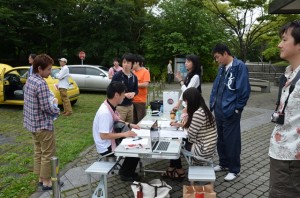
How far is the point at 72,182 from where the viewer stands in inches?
167

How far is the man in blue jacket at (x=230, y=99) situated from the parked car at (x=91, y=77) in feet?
32.7

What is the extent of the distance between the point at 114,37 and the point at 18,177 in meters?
18.8

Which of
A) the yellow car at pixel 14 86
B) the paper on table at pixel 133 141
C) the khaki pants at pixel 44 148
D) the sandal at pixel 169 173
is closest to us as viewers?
the paper on table at pixel 133 141

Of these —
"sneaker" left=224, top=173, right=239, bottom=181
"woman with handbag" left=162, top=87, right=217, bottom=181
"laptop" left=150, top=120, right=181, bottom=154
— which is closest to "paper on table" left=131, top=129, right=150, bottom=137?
"laptop" left=150, top=120, right=181, bottom=154

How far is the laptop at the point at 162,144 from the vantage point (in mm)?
3189

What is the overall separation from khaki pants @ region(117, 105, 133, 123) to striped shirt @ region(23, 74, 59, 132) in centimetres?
145

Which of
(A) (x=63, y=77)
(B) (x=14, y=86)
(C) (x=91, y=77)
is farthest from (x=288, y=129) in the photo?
(C) (x=91, y=77)

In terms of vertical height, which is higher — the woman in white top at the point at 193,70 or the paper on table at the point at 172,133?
the woman in white top at the point at 193,70

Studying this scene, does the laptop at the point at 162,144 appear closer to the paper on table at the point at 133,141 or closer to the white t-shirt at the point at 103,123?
the paper on table at the point at 133,141

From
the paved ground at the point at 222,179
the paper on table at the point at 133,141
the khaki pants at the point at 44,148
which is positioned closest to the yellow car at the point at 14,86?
the paved ground at the point at 222,179

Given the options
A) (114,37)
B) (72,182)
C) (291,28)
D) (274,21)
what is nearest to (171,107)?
(72,182)

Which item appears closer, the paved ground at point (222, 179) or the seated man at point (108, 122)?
the seated man at point (108, 122)

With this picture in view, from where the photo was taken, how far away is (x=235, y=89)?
4.01 m

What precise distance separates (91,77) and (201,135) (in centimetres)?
1093
